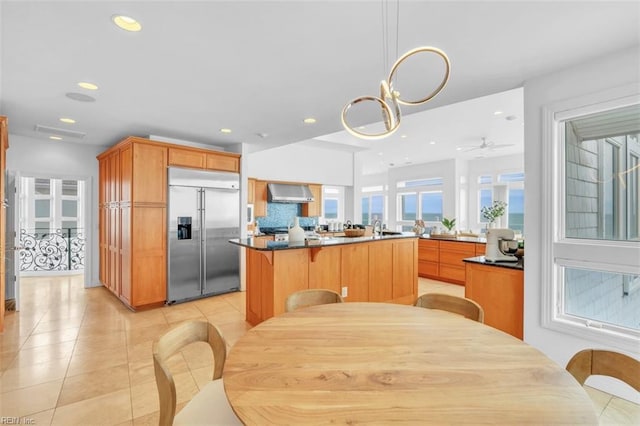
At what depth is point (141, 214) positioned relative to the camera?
430 centimetres

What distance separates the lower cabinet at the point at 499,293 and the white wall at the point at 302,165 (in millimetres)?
4981

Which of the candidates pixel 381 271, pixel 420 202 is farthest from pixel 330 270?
pixel 420 202

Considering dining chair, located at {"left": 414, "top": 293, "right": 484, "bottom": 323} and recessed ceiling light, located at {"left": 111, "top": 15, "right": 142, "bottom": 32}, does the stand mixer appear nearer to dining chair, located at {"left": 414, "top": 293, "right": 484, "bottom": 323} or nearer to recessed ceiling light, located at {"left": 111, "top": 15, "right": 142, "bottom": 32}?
dining chair, located at {"left": 414, "top": 293, "right": 484, "bottom": 323}

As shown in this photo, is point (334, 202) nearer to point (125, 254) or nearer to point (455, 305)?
point (125, 254)

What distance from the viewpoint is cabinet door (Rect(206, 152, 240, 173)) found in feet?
16.2

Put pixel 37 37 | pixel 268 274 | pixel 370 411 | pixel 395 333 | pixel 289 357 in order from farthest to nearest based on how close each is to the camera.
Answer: pixel 268 274
pixel 37 37
pixel 395 333
pixel 289 357
pixel 370 411

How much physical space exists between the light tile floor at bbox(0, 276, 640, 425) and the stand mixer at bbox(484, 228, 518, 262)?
1272 millimetres

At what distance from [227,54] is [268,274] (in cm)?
226

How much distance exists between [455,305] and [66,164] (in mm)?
6276

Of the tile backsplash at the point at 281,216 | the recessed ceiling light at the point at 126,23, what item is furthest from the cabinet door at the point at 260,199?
the recessed ceiling light at the point at 126,23

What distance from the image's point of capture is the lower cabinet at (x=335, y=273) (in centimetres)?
350

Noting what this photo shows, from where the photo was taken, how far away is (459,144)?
733 cm

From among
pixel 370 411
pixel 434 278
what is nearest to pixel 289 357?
pixel 370 411

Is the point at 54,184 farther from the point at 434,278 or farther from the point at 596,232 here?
the point at 596,232
